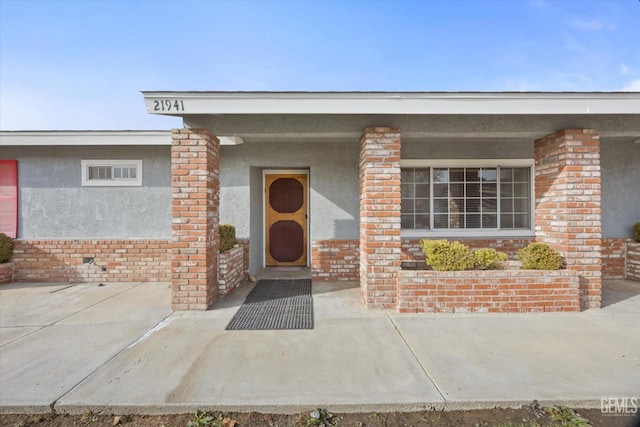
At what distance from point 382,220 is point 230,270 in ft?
8.65

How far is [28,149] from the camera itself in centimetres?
580

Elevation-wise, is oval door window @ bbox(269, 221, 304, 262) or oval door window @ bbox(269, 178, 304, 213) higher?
oval door window @ bbox(269, 178, 304, 213)

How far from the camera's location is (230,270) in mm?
4738

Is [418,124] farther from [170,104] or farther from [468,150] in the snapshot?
[170,104]

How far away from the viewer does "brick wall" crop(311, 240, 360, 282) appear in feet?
18.6

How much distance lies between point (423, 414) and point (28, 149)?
820 centimetres

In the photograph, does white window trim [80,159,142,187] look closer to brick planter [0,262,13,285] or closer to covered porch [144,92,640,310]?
brick planter [0,262,13,285]

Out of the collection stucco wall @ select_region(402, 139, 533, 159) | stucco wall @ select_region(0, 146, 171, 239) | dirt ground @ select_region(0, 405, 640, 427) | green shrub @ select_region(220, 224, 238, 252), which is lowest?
dirt ground @ select_region(0, 405, 640, 427)

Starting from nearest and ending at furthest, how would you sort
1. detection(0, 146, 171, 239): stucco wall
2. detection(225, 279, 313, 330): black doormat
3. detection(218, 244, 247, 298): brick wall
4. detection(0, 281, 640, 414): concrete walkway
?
detection(0, 281, 640, 414): concrete walkway → detection(225, 279, 313, 330): black doormat → detection(218, 244, 247, 298): brick wall → detection(0, 146, 171, 239): stucco wall

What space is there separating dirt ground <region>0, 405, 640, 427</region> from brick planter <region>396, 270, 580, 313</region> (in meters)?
1.77

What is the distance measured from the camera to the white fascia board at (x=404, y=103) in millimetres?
3766

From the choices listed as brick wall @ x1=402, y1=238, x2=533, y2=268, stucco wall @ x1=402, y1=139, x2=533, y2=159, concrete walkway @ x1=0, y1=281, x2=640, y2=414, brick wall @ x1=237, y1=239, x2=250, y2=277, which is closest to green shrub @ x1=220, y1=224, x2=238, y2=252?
brick wall @ x1=237, y1=239, x2=250, y2=277

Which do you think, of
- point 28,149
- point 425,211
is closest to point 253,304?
point 425,211

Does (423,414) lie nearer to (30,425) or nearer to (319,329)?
(319,329)
